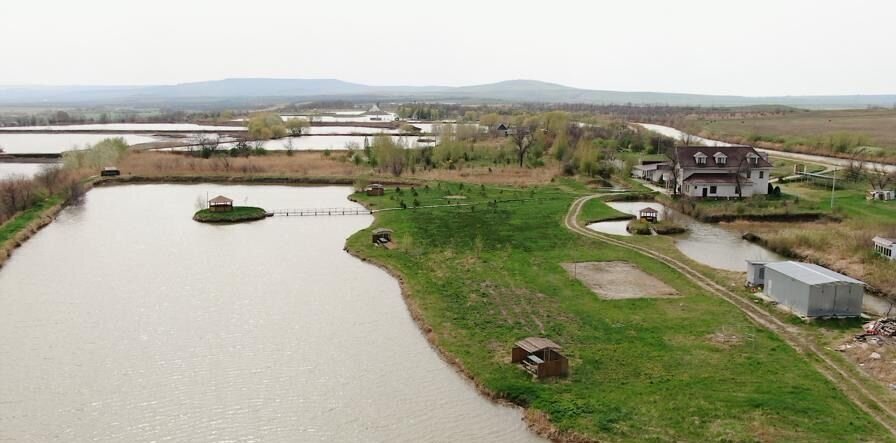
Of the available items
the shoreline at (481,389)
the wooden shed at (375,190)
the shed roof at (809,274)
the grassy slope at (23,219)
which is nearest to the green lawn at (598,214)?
the wooden shed at (375,190)

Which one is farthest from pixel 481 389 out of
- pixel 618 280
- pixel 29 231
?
pixel 29 231

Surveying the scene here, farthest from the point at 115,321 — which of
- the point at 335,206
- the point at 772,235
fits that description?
the point at 772,235

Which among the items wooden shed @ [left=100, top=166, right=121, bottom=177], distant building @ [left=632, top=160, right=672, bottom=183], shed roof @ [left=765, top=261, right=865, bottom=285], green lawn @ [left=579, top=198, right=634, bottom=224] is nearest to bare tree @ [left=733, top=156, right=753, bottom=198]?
distant building @ [left=632, top=160, right=672, bottom=183]

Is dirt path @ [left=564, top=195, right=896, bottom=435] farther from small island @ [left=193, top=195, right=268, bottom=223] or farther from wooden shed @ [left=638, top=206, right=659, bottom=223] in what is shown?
small island @ [left=193, top=195, right=268, bottom=223]

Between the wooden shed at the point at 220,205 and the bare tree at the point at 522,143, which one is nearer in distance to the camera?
the wooden shed at the point at 220,205

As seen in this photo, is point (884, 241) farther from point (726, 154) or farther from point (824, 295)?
point (726, 154)

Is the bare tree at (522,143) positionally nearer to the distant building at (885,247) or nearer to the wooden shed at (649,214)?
the wooden shed at (649,214)
